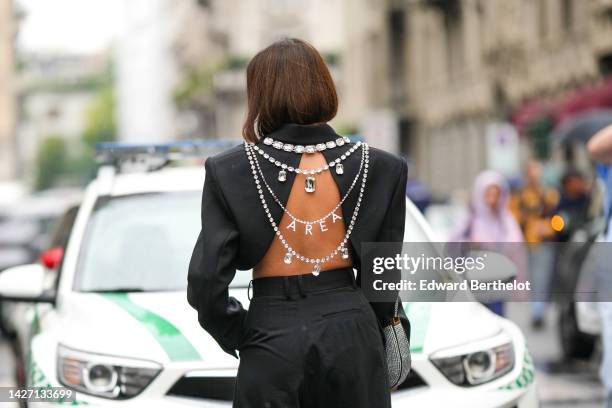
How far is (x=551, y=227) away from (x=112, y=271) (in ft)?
30.9

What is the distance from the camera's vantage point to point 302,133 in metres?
3.83

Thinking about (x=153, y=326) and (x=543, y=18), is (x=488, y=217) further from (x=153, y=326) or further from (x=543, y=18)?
(x=543, y=18)

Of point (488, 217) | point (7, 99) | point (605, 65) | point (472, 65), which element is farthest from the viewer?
point (7, 99)

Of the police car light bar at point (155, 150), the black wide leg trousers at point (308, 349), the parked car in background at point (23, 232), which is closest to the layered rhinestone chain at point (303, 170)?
the black wide leg trousers at point (308, 349)

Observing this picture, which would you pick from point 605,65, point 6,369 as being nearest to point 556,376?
point 6,369

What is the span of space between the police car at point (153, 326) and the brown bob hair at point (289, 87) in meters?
1.48

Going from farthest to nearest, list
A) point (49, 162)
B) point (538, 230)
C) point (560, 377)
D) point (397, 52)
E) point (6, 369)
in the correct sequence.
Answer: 1. point (49, 162)
2. point (397, 52)
3. point (538, 230)
4. point (6, 369)
5. point (560, 377)

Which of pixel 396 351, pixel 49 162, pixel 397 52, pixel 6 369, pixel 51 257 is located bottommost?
pixel 49 162

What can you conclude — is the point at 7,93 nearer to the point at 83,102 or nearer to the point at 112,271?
the point at 83,102

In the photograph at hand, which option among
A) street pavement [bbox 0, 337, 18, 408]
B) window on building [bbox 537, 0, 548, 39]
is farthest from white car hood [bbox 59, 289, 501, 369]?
window on building [bbox 537, 0, 548, 39]

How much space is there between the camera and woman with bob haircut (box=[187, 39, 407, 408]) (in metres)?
3.68

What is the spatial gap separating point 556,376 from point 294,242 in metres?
7.26

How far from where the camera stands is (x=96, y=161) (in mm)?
7070

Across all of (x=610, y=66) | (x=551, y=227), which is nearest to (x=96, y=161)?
(x=551, y=227)
